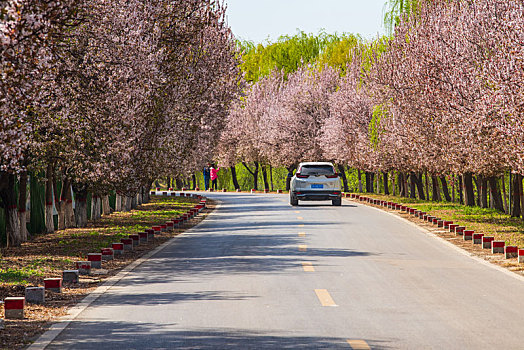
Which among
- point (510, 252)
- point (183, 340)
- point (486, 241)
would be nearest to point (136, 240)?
point (486, 241)

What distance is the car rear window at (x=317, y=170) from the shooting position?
3681 centimetres

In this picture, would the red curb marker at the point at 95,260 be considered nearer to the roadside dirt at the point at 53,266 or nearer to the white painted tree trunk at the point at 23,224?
the roadside dirt at the point at 53,266

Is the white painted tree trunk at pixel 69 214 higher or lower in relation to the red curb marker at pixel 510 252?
higher

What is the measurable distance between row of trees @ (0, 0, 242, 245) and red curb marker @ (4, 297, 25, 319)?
2182 millimetres

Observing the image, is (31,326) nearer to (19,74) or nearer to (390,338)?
(19,74)

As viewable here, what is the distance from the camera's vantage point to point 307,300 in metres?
10.9

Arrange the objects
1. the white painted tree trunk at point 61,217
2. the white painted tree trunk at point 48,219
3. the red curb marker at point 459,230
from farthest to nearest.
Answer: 1. the white painted tree trunk at point 61,217
2. the white painted tree trunk at point 48,219
3. the red curb marker at point 459,230

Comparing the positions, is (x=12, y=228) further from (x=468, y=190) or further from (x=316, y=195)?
(x=468, y=190)

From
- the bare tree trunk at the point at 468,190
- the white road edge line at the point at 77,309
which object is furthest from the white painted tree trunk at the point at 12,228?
the bare tree trunk at the point at 468,190

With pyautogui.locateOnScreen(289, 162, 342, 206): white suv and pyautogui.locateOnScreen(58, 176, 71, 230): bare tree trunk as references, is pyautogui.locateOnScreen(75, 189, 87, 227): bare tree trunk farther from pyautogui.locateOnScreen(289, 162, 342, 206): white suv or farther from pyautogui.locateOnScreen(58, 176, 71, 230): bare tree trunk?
pyautogui.locateOnScreen(289, 162, 342, 206): white suv

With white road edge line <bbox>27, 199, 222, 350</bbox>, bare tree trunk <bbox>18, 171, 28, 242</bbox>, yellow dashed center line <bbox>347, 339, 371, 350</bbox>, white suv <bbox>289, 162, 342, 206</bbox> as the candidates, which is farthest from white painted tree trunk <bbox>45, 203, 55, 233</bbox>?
yellow dashed center line <bbox>347, 339, 371, 350</bbox>

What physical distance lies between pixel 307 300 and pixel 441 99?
18.2m

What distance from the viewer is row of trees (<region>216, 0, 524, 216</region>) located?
21.8 meters

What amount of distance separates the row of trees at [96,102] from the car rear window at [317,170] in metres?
6.20
